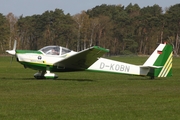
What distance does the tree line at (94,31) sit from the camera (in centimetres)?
9294

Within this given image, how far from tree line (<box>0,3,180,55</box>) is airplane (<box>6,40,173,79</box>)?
235ft

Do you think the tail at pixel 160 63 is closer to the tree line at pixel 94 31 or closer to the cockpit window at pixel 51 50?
the cockpit window at pixel 51 50

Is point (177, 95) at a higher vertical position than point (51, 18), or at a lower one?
lower

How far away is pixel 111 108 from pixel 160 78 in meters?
10.4

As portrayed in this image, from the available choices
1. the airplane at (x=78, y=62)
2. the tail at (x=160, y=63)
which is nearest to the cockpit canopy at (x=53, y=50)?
→ the airplane at (x=78, y=62)

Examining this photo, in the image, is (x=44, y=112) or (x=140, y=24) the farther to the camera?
(x=140, y=24)

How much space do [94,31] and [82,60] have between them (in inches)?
3194

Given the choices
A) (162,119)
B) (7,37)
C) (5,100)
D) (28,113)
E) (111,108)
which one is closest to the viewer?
(162,119)

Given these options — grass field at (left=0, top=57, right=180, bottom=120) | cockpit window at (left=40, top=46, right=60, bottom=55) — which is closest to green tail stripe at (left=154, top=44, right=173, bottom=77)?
cockpit window at (left=40, top=46, right=60, bottom=55)

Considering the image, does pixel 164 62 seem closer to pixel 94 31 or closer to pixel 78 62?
pixel 78 62

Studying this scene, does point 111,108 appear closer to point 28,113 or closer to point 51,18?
point 28,113

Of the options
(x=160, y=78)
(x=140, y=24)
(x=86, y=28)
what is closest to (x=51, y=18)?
(x=86, y=28)

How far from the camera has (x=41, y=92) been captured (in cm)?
1315

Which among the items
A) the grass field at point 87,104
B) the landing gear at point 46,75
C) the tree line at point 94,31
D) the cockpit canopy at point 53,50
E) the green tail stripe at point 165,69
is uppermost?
the tree line at point 94,31
